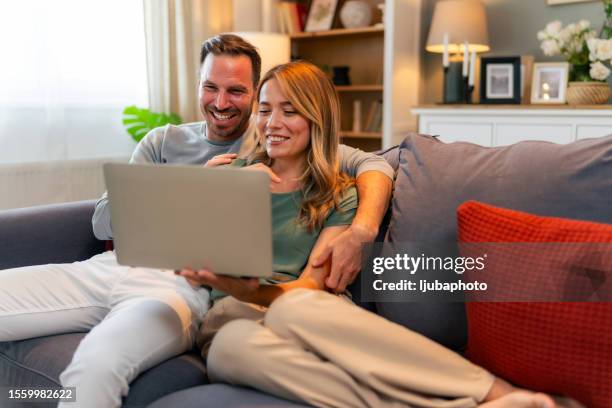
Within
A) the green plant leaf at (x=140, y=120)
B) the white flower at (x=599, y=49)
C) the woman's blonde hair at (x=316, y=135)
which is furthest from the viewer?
the green plant leaf at (x=140, y=120)

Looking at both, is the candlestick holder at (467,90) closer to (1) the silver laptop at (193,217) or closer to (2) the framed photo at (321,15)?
(2) the framed photo at (321,15)

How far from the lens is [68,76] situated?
3139 millimetres

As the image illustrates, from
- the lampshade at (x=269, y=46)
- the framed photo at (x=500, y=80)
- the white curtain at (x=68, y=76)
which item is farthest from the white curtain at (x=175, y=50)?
the framed photo at (x=500, y=80)

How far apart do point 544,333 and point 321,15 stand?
3.31 meters

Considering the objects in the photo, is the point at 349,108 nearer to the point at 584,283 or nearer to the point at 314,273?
the point at 314,273

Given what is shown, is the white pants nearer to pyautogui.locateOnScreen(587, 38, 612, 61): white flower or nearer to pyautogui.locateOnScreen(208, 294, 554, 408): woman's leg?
pyautogui.locateOnScreen(208, 294, 554, 408): woman's leg

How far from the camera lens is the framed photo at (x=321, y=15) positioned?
12.9ft

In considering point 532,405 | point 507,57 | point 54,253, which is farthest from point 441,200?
point 507,57

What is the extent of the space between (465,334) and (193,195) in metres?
0.64

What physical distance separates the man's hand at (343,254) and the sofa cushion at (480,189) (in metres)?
0.10

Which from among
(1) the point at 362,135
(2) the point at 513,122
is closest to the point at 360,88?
(1) the point at 362,135

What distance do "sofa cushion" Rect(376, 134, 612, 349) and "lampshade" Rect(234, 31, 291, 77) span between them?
2.10 metres

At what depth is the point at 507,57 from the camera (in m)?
3.23

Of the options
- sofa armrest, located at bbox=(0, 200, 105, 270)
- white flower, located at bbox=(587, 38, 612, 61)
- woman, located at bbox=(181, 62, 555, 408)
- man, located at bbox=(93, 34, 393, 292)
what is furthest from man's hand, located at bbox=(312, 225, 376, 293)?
white flower, located at bbox=(587, 38, 612, 61)
